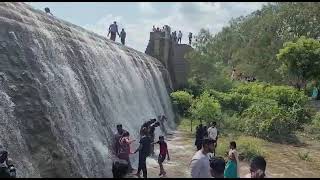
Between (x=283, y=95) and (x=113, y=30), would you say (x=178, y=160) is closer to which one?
(x=113, y=30)

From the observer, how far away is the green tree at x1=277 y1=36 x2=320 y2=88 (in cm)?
3023

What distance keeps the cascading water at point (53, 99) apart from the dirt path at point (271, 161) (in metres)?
1.59

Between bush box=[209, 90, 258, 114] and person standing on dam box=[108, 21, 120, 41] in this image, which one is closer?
person standing on dam box=[108, 21, 120, 41]

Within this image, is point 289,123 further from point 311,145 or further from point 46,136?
point 46,136

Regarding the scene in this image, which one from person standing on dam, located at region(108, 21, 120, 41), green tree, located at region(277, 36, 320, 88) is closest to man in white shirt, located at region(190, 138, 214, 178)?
person standing on dam, located at region(108, 21, 120, 41)

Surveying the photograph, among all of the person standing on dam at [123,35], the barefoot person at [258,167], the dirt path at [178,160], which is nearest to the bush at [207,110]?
the dirt path at [178,160]

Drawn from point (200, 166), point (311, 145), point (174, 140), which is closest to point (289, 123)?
point (311, 145)

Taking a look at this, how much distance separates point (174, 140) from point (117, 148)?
9084 millimetres

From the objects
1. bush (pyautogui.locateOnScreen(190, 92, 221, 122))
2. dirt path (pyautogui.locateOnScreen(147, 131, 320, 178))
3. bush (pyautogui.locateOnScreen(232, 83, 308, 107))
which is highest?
bush (pyautogui.locateOnScreen(232, 83, 308, 107))

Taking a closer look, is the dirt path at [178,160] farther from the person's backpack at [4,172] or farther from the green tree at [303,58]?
the green tree at [303,58]

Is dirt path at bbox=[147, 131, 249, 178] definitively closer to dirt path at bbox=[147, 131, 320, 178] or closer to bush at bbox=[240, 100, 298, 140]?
dirt path at bbox=[147, 131, 320, 178]

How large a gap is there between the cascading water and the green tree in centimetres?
1741

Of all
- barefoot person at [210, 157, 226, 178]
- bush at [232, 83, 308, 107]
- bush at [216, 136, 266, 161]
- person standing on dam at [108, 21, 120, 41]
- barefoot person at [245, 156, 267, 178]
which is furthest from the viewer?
bush at [232, 83, 308, 107]

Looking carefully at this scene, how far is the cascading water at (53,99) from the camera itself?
888 cm
